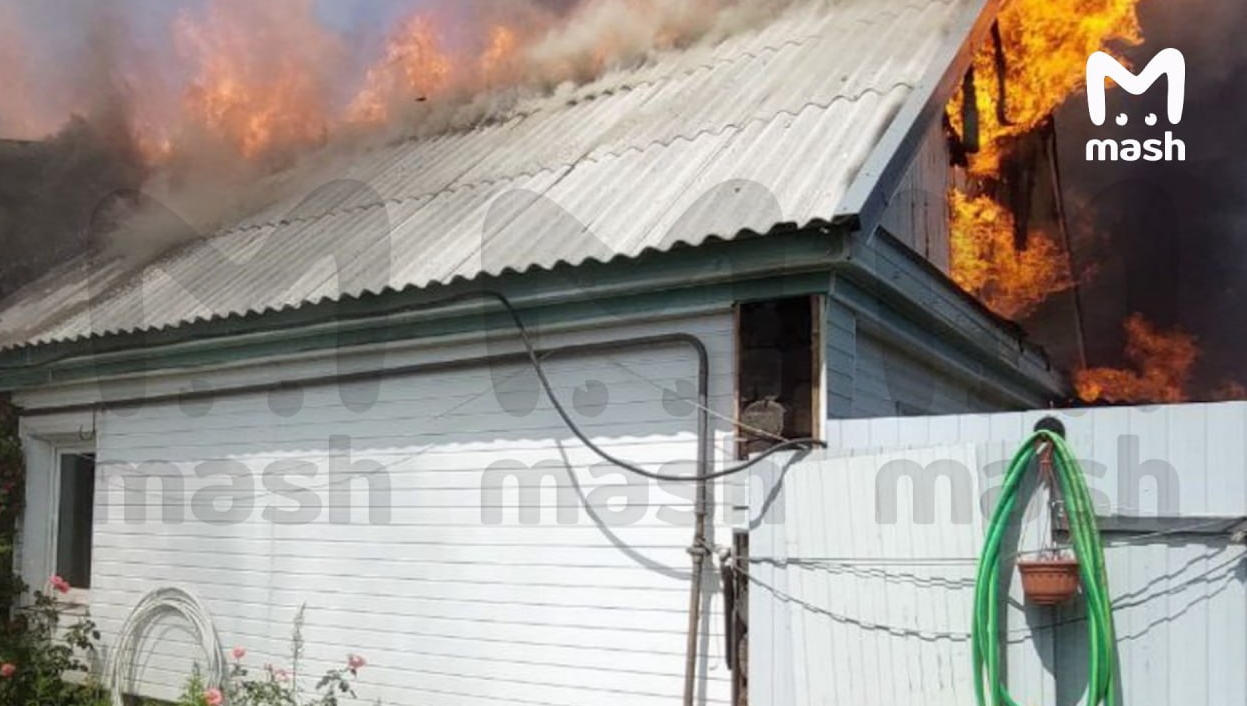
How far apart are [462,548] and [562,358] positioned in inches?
56.3

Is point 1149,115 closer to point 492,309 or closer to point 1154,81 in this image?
point 1154,81

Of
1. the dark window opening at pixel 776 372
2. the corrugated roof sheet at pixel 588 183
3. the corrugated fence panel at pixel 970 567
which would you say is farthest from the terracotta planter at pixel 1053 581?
the corrugated roof sheet at pixel 588 183

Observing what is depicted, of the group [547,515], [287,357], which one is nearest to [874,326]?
[547,515]

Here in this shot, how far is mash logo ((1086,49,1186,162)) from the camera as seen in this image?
16.2m

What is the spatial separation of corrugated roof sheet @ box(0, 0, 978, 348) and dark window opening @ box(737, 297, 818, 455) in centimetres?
50

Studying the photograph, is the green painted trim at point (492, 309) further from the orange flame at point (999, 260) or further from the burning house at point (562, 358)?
the orange flame at point (999, 260)

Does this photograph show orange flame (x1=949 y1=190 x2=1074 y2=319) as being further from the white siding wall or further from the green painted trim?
the white siding wall

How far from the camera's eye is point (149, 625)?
894cm

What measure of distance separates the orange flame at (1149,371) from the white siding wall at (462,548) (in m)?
9.44

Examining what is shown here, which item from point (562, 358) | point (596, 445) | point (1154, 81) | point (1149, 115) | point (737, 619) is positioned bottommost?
point (737, 619)

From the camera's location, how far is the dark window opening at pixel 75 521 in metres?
10.2

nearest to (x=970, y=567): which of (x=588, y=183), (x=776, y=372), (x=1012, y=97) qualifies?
(x=776, y=372)

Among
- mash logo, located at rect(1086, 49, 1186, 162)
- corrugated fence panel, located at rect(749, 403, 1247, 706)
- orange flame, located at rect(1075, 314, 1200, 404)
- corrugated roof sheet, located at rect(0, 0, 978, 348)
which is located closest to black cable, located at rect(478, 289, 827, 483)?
corrugated fence panel, located at rect(749, 403, 1247, 706)

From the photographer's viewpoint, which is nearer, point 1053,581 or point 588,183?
point 1053,581
